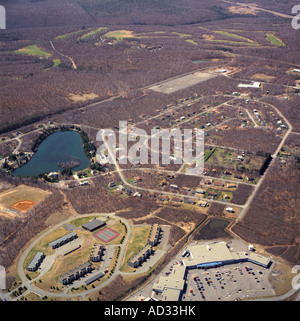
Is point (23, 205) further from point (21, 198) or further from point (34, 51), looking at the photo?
point (34, 51)

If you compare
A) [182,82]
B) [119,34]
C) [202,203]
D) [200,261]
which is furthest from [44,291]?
[119,34]

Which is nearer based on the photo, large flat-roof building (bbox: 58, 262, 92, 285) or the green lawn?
large flat-roof building (bbox: 58, 262, 92, 285)

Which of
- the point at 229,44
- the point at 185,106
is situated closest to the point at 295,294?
the point at 185,106

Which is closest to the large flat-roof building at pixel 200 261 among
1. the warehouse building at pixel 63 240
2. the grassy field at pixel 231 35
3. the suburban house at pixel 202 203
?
the suburban house at pixel 202 203

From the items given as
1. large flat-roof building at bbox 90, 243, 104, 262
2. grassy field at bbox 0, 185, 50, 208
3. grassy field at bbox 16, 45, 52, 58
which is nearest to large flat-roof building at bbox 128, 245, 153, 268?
large flat-roof building at bbox 90, 243, 104, 262

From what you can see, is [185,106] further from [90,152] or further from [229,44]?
[229,44]

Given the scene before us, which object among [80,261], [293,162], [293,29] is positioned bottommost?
[80,261]

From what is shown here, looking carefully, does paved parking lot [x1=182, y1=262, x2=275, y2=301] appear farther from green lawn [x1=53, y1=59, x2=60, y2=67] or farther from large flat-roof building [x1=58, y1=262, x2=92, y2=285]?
green lawn [x1=53, y1=59, x2=60, y2=67]
